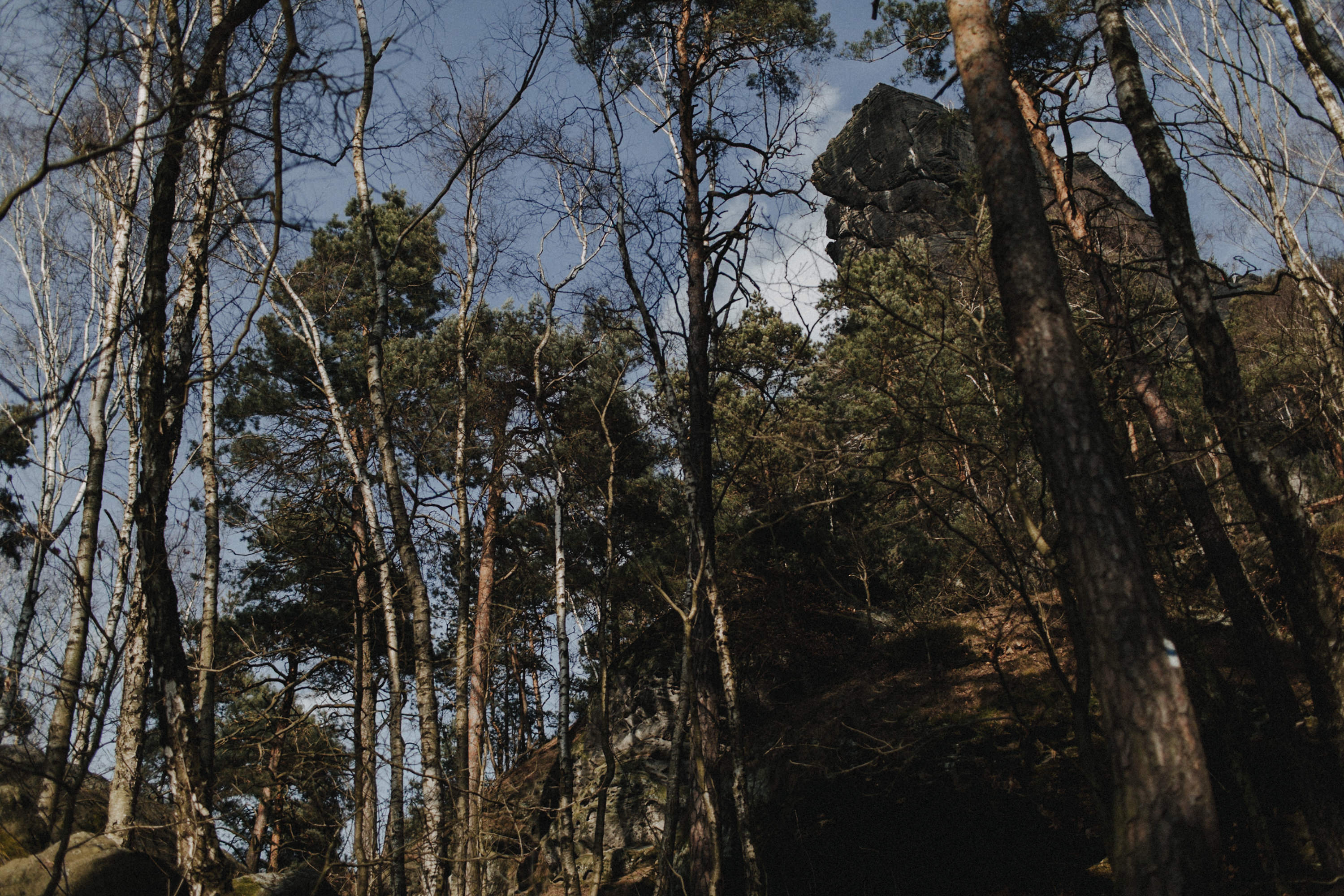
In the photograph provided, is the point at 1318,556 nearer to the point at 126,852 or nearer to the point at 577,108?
the point at 577,108

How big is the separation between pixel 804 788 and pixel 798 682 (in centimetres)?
280

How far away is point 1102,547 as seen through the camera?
3.45 meters

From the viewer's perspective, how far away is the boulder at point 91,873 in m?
4.26

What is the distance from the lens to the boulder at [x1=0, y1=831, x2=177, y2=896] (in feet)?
14.0

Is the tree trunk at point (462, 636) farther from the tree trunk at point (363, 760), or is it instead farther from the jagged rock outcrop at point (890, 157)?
the jagged rock outcrop at point (890, 157)

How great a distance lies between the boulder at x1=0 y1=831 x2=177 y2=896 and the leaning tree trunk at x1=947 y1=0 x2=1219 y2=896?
4.79m

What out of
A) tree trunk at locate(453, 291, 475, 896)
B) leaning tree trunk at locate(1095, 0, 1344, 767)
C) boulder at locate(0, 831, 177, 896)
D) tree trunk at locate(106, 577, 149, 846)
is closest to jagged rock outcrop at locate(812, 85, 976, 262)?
tree trunk at locate(453, 291, 475, 896)

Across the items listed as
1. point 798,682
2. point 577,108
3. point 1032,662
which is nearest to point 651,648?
point 798,682

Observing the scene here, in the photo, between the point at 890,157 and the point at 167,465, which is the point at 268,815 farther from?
the point at 890,157

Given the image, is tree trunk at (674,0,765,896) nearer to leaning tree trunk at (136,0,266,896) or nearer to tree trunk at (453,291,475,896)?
tree trunk at (453,291,475,896)

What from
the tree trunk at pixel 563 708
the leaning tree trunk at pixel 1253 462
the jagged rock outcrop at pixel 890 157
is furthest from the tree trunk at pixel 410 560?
the jagged rock outcrop at pixel 890 157

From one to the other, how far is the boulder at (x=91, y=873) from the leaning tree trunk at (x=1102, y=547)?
4785mm

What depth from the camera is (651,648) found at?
13352mm

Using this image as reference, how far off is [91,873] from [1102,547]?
560 centimetres
